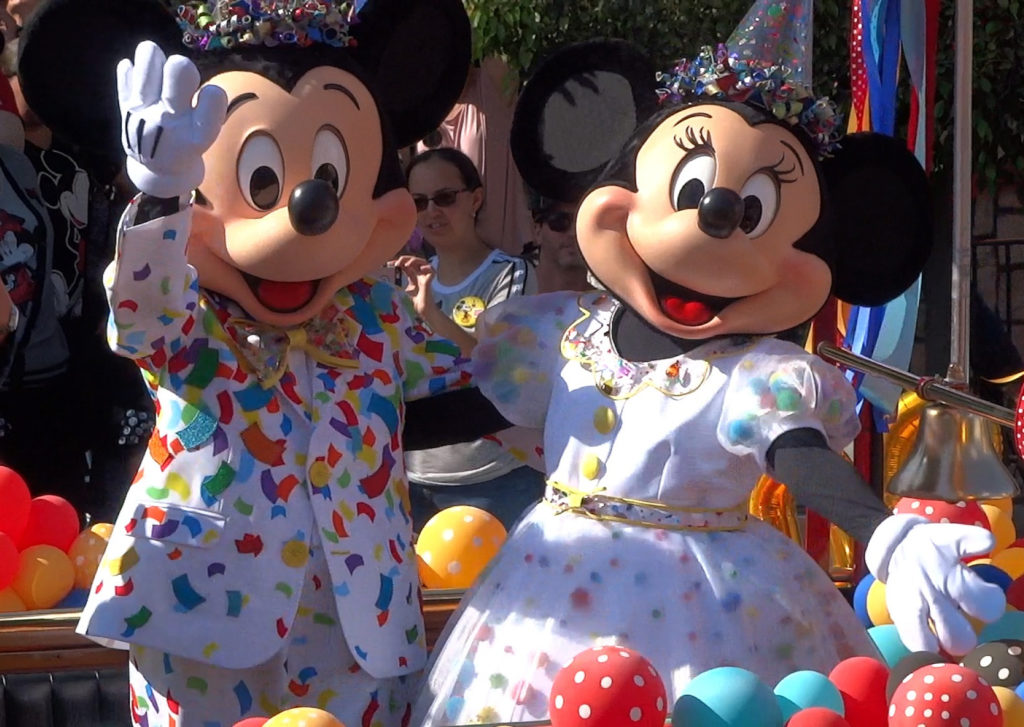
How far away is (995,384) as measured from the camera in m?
6.27

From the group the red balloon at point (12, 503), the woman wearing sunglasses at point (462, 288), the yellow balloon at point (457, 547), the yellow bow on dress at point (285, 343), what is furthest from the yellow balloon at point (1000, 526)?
the red balloon at point (12, 503)

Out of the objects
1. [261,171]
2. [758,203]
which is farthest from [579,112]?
[261,171]

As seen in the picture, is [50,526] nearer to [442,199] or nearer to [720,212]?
[442,199]

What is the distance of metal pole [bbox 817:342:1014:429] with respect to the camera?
2.80 metres

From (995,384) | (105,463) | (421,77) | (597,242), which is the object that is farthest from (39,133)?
(995,384)

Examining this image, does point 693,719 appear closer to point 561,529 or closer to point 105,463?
point 561,529

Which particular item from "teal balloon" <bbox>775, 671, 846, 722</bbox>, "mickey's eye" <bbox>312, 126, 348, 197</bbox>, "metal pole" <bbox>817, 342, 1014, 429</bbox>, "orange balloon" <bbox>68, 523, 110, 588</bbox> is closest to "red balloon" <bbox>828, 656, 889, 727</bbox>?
"teal balloon" <bbox>775, 671, 846, 722</bbox>

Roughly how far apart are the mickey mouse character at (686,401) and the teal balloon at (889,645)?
185 millimetres

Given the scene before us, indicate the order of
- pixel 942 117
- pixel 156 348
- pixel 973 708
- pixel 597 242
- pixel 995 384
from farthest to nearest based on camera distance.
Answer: pixel 942 117, pixel 995 384, pixel 597 242, pixel 156 348, pixel 973 708

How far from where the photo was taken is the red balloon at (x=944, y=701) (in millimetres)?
2363

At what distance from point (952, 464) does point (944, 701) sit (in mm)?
731

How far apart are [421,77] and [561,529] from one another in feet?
2.68

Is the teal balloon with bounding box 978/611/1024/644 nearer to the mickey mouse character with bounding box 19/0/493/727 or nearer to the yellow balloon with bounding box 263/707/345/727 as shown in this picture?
the mickey mouse character with bounding box 19/0/493/727

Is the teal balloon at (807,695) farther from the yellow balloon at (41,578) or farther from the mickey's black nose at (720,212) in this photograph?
the yellow balloon at (41,578)
